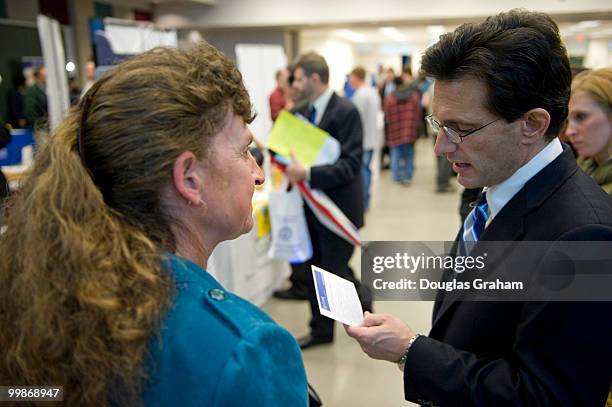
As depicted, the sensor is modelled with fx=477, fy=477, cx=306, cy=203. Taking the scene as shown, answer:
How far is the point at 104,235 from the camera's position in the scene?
25.0 inches

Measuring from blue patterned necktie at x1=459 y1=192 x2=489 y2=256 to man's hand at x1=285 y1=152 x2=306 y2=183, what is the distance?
161 centimetres

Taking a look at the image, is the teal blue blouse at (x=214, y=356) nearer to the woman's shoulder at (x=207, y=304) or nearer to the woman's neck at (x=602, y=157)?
the woman's shoulder at (x=207, y=304)

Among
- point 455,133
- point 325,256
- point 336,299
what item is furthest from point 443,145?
point 325,256

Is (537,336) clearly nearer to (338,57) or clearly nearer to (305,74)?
(305,74)

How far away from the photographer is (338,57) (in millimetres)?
18641

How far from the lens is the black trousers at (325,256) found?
289 centimetres

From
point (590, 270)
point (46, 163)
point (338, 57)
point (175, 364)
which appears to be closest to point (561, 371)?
point (590, 270)

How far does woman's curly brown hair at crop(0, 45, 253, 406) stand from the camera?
60 cm

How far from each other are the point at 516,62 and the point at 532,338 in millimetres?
527

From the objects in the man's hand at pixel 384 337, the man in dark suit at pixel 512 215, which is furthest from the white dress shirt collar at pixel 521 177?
the man's hand at pixel 384 337

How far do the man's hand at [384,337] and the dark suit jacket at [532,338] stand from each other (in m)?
0.03

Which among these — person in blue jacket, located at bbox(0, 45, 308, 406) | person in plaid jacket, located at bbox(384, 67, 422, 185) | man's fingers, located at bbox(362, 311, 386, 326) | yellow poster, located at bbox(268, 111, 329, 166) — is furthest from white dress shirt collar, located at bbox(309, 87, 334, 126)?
person in plaid jacket, located at bbox(384, 67, 422, 185)

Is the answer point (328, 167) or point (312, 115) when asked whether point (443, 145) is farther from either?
point (312, 115)

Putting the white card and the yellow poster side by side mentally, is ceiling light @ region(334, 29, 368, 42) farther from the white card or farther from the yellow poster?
the white card
